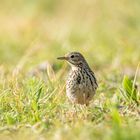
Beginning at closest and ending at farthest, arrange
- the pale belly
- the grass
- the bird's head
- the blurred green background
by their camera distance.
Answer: the grass
the pale belly
the bird's head
the blurred green background

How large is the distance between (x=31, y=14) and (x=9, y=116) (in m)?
10.5

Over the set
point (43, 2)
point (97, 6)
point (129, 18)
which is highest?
point (43, 2)

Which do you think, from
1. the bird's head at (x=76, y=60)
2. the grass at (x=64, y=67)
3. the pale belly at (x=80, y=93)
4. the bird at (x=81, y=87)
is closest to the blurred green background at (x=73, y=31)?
the grass at (x=64, y=67)

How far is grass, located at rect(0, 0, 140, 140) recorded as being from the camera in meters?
Result: 6.47

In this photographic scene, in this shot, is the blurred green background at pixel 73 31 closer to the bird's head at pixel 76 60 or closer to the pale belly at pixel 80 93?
the bird's head at pixel 76 60

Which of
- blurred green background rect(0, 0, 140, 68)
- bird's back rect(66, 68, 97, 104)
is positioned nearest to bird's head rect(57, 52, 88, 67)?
bird's back rect(66, 68, 97, 104)

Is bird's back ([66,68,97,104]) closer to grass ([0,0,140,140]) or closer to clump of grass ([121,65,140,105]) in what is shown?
grass ([0,0,140,140])

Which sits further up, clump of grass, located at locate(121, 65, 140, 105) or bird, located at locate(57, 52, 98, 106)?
bird, located at locate(57, 52, 98, 106)

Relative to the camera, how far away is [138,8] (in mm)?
13617

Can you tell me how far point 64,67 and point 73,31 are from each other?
15.8 ft

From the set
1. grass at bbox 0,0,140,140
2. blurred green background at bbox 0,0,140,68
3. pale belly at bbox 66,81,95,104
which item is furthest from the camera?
blurred green background at bbox 0,0,140,68

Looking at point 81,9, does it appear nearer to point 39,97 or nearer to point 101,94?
point 101,94

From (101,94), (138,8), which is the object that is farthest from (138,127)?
(138,8)

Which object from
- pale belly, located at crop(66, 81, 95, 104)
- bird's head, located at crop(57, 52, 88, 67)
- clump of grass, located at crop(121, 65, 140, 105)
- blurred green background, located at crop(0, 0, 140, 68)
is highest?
blurred green background, located at crop(0, 0, 140, 68)
